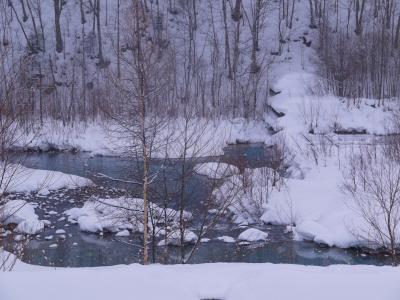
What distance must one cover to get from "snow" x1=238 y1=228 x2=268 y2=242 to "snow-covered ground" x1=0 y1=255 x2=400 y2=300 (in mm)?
8537

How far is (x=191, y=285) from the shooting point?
20.1ft

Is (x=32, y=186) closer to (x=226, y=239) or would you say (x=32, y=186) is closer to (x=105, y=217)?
(x=105, y=217)

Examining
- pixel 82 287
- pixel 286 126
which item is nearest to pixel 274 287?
pixel 82 287

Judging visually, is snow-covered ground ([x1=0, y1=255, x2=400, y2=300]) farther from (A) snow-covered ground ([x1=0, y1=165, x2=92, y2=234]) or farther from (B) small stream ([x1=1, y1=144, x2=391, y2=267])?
(A) snow-covered ground ([x1=0, y1=165, x2=92, y2=234])

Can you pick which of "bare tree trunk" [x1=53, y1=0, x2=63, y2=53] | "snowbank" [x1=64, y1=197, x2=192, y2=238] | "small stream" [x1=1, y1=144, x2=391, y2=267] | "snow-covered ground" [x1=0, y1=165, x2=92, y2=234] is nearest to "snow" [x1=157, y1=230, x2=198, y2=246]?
"small stream" [x1=1, y1=144, x2=391, y2=267]

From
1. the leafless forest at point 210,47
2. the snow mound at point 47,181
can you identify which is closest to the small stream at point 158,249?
the snow mound at point 47,181

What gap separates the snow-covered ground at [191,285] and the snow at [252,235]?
336 inches

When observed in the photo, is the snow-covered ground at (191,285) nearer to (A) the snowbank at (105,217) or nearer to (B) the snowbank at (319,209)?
(A) the snowbank at (105,217)

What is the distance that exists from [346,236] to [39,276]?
34.1ft

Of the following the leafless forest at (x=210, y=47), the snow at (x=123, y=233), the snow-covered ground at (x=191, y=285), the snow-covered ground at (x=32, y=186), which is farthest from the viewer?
the leafless forest at (x=210, y=47)

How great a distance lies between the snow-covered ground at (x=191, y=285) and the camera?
18.8 feet

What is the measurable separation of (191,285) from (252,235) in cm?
912

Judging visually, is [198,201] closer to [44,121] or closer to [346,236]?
[346,236]

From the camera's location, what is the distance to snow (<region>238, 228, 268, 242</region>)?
1492 centimetres
